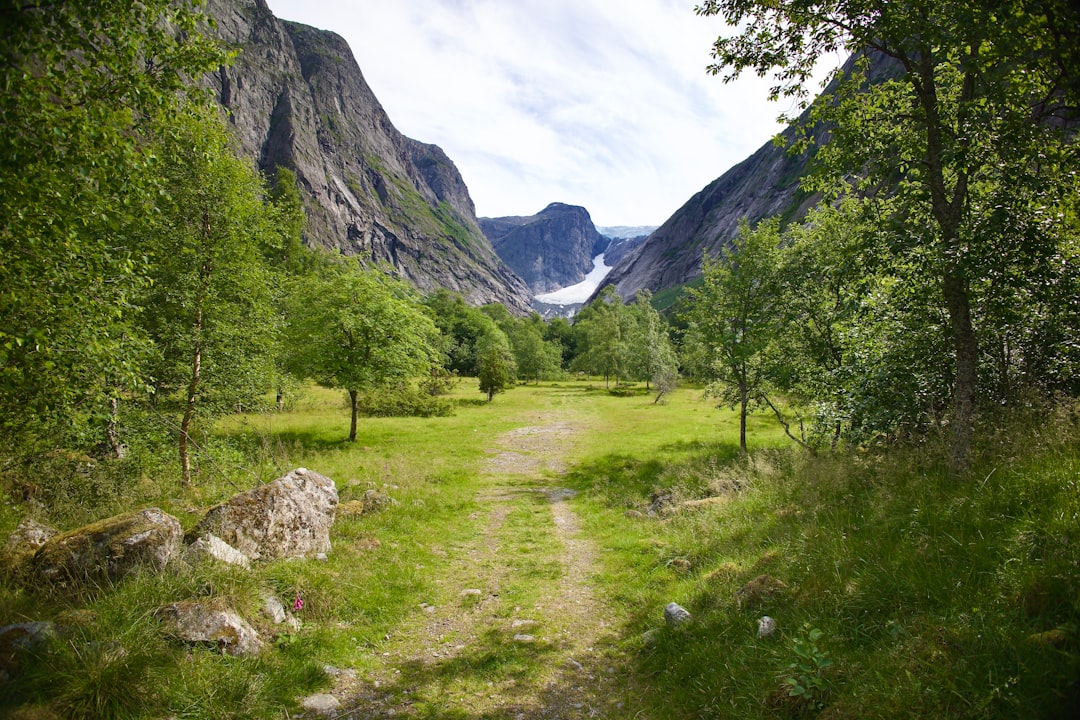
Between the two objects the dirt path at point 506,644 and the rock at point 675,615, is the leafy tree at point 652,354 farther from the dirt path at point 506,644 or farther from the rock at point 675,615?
the rock at point 675,615

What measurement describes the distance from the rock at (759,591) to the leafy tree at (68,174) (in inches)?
354

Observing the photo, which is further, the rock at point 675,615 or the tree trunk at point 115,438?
the tree trunk at point 115,438

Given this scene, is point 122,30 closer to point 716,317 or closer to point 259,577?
point 259,577

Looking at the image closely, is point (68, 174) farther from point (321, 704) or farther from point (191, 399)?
point (191, 399)

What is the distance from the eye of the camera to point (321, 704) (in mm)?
5203

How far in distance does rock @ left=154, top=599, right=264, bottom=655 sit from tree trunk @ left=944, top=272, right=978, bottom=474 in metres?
9.81

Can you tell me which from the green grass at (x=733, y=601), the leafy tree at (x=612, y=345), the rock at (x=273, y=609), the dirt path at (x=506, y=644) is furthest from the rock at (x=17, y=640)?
the leafy tree at (x=612, y=345)

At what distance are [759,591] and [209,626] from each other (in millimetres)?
7017

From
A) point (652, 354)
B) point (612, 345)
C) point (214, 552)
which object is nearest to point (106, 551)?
point (214, 552)

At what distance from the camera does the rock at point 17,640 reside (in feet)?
14.7

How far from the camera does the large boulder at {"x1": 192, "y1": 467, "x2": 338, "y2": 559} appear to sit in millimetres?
7812

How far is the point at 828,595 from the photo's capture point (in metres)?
5.35

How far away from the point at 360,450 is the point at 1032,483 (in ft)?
73.2

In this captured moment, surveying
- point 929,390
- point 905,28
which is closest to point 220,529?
point 905,28
